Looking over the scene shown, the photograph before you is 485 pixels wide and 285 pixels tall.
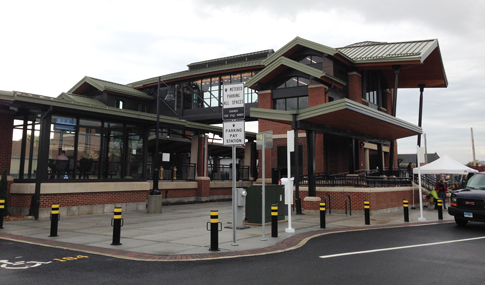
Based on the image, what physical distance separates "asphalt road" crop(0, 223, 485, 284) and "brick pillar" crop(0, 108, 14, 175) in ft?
25.0

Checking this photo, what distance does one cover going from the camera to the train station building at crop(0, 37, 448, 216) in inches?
634

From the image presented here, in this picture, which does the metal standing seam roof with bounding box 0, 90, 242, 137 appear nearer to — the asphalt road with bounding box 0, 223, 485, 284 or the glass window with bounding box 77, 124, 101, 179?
the glass window with bounding box 77, 124, 101, 179

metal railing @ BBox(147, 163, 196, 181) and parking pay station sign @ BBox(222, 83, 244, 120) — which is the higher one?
parking pay station sign @ BBox(222, 83, 244, 120)

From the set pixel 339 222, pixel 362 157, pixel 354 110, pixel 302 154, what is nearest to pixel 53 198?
pixel 339 222

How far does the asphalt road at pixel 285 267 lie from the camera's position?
6324 millimetres

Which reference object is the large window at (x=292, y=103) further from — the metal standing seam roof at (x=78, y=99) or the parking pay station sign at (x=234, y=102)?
the parking pay station sign at (x=234, y=102)

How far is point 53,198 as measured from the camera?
1559cm

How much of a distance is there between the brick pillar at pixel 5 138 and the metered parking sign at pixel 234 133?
39.1ft

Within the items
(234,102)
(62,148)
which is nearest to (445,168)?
(234,102)

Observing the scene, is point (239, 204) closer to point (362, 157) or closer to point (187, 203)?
point (187, 203)

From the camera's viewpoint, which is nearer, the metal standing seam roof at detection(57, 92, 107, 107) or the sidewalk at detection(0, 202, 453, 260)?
the sidewalk at detection(0, 202, 453, 260)

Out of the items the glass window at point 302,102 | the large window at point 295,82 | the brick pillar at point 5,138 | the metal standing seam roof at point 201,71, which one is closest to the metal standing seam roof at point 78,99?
the metal standing seam roof at point 201,71

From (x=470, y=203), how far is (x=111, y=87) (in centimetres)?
2953

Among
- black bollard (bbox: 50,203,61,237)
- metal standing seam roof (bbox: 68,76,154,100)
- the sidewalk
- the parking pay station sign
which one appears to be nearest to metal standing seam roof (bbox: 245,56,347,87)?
the sidewalk
